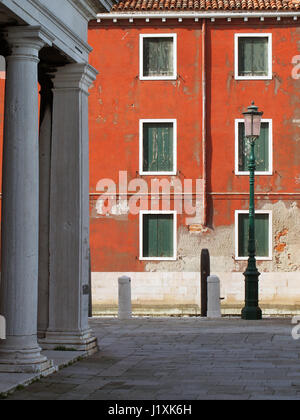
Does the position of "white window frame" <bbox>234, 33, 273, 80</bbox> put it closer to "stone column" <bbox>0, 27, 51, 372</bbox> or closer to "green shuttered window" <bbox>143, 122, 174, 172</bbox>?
"green shuttered window" <bbox>143, 122, 174, 172</bbox>

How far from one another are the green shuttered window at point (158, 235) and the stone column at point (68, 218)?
15.8 m

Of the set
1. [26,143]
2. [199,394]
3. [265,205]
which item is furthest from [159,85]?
[199,394]

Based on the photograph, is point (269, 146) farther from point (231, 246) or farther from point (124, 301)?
point (124, 301)

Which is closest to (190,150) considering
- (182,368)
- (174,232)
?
(174,232)

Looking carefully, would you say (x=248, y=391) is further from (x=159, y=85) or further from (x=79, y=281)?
(x=159, y=85)

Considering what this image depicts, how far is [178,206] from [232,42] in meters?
5.16

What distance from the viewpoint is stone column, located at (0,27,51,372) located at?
9.34m

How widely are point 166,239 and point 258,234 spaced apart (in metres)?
2.69

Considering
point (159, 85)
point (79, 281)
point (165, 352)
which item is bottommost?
point (165, 352)

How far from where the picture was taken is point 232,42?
2761 centimetres

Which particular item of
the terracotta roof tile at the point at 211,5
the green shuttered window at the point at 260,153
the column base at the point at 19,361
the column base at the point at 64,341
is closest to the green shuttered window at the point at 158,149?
the green shuttered window at the point at 260,153

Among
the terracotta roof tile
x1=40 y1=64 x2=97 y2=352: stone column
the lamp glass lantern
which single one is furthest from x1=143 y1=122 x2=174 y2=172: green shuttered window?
x1=40 y1=64 x2=97 y2=352: stone column

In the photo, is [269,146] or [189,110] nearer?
[269,146]

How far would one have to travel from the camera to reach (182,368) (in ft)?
33.4
